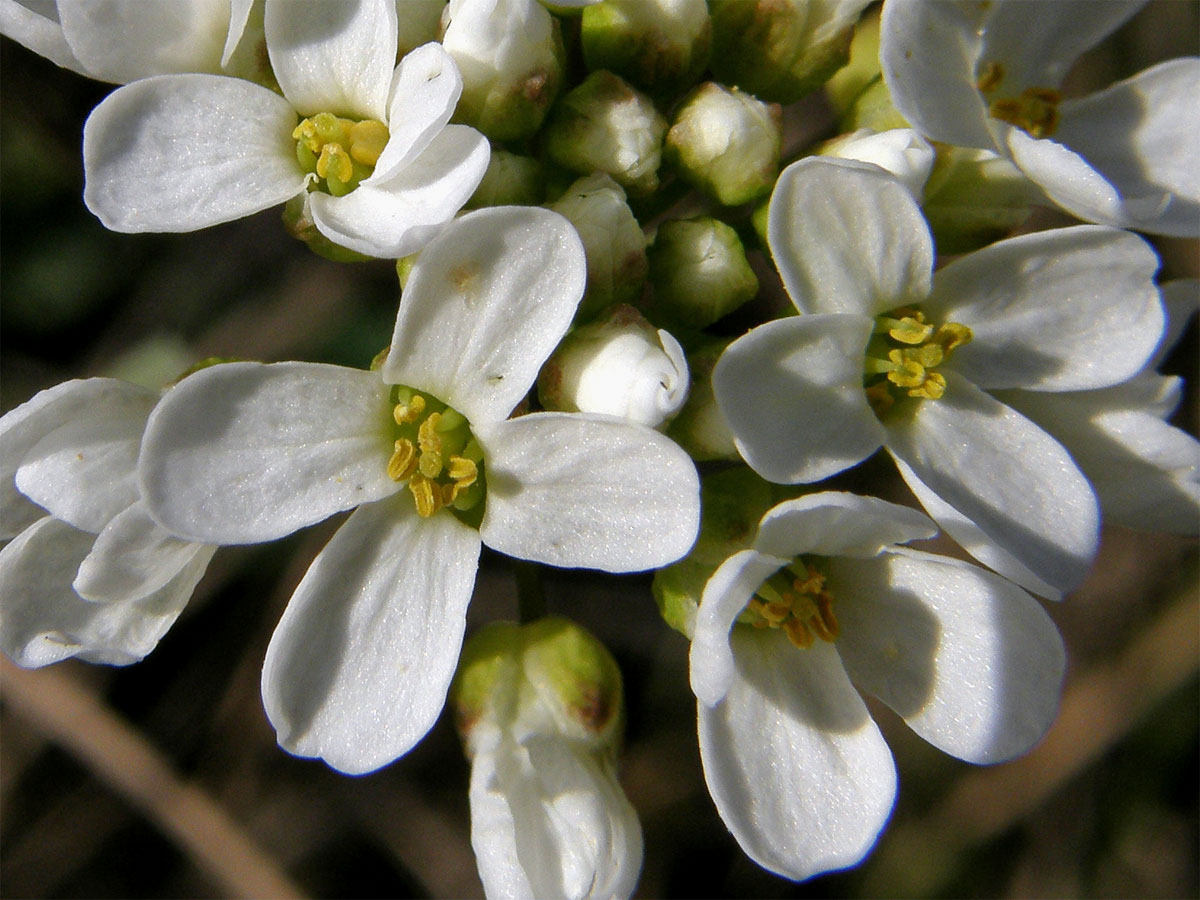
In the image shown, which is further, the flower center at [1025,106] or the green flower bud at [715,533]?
the flower center at [1025,106]

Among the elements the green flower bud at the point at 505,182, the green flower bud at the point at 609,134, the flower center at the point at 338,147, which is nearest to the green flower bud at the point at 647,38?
the green flower bud at the point at 609,134

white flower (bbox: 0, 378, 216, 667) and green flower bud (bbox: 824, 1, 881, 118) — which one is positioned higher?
green flower bud (bbox: 824, 1, 881, 118)

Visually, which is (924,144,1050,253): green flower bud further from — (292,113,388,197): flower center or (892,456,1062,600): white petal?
(292,113,388,197): flower center

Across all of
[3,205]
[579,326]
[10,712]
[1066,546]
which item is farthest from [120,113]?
[10,712]

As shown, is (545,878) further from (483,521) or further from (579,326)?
(579,326)

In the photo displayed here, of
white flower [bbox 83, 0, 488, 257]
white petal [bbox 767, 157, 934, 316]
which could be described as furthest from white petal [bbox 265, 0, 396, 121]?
white petal [bbox 767, 157, 934, 316]

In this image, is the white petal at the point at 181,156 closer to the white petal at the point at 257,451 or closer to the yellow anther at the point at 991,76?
the white petal at the point at 257,451
